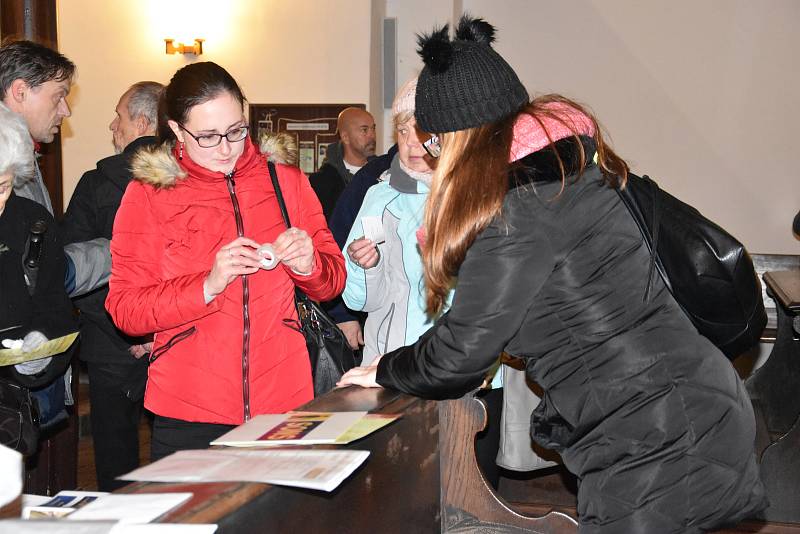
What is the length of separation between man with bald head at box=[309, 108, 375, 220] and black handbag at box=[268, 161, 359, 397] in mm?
3349

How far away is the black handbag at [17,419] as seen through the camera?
2395mm

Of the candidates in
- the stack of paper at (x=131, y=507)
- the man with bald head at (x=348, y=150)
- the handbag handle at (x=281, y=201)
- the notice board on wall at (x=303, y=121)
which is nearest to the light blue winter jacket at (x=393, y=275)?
the handbag handle at (x=281, y=201)

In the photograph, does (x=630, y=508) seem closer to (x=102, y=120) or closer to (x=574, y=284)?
(x=574, y=284)

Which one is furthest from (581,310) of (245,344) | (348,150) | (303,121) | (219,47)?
(219,47)

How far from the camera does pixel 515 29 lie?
9.09 m

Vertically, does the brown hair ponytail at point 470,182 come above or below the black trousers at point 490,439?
above

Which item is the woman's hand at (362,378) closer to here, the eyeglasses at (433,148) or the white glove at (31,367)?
the eyeglasses at (433,148)

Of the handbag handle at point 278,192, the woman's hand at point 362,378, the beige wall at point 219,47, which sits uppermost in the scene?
the beige wall at point 219,47

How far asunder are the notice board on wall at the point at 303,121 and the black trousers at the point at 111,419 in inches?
154

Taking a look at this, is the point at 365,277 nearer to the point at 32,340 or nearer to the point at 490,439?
the point at 490,439

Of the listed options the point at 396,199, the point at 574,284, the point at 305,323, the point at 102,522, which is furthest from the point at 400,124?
the point at 102,522

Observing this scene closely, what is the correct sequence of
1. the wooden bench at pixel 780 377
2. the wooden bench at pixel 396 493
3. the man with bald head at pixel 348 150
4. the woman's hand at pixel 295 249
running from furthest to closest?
the man with bald head at pixel 348 150, the wooden bench at pixel 780 377, the woman's hand at pixel 295 249, the wooden bench at pixel 396 493

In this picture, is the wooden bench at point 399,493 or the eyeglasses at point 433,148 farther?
the eyeglasses at point 433,148

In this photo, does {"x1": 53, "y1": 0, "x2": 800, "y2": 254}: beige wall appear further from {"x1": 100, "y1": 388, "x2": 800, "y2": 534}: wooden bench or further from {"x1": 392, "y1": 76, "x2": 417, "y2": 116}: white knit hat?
{"x1": 100, "y1": 388, "x2": 800, "y2": 534}: wooden bench
